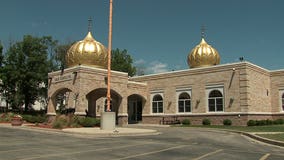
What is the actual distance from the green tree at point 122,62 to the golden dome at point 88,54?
3090cm

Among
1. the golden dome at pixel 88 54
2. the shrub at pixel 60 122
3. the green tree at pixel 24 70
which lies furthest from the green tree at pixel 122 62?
the shrub at pixel 60 122

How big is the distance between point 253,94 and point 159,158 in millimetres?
22686

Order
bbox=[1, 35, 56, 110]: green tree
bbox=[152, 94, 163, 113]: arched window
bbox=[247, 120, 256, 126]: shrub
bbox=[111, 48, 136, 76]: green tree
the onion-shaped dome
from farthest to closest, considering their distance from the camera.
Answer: bbox=[111, 48, 136, 76]: green tree, bbox=[1, 35, 56, 110]: green tree, the onion-shaped dome, bbox=[152, 94, 163, 113]: arched window, bbox=[247, 120, 256, 126]: shrub

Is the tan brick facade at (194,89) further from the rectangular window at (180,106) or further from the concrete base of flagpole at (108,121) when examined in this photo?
the concrete base of flagpole at (108,121)

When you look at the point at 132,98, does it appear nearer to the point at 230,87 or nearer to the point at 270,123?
the point at 230,87

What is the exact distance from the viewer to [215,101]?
31656mm

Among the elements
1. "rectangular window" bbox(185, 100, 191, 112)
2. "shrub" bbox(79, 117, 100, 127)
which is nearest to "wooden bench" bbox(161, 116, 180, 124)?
"rectangular window" bbox(185, 100, 191, 112)

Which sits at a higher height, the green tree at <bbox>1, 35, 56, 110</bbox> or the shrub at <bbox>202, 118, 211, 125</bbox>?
the green tree at <bbox>1, 35, 56, 110</bbox>

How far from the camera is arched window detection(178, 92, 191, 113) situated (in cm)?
3391

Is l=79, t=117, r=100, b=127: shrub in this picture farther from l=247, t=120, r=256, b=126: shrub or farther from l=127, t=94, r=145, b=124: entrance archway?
l=247, t=120, r=256, b=126: shrub

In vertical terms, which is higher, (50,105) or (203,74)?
(203,74)

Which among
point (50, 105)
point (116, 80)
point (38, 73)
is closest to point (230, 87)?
point (116, 80)

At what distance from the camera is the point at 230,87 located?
100 feet

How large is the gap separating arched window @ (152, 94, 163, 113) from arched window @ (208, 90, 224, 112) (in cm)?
613
